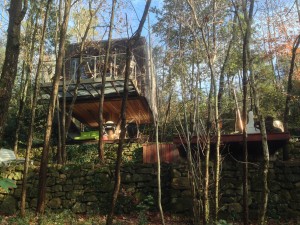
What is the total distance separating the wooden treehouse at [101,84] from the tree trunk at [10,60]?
6157mm

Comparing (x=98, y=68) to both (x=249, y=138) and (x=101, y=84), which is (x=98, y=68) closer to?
(x=101, y=84)

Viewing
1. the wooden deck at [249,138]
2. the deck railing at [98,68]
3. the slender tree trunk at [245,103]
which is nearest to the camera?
the slender tree trunk at [245,103]

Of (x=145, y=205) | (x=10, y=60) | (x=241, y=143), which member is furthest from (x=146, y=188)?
(x=10, y=60)

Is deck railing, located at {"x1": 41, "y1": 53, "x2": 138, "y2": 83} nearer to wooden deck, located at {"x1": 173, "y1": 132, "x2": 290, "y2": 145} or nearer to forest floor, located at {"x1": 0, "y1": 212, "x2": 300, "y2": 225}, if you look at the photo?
wooden deck, located at {"x1": 173, "y1": 132, "x2": 290, "y2": 145}

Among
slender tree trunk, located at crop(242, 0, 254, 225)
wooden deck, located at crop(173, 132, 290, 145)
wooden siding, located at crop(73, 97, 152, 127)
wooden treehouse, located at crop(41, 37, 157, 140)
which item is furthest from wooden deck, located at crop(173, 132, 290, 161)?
wooden siding, located at crop(73, 97, 152, 127)

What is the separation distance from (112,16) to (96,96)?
3.73 metres

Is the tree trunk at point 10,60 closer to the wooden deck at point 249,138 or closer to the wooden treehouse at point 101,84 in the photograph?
the wooden deck at point 249,138

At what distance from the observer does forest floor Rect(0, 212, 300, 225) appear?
733 cm

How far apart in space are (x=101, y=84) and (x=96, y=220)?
215 inches

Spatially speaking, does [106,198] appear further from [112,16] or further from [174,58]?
[112,16]

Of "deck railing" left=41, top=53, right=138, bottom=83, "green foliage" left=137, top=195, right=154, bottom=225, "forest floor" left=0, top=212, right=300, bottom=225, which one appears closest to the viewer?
"forest floor" left=0, top=212, right=300, bottom=225

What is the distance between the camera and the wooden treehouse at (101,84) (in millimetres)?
11828

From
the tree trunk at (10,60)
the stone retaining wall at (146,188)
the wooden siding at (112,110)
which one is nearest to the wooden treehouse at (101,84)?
the wooden siding at (112,110)

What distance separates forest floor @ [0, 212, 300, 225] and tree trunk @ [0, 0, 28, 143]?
414 centimetres
